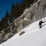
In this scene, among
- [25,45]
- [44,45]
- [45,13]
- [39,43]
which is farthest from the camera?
[45,13]

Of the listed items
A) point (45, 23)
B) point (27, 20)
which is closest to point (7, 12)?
point (27, 20)

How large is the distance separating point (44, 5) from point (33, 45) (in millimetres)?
16066

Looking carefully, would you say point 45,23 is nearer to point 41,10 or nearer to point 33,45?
point 33,45

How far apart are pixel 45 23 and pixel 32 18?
12.8 metres

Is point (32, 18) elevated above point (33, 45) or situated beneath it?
elevated above

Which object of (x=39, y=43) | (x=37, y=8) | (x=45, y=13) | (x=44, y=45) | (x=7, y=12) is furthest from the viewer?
(x=7, y=12)

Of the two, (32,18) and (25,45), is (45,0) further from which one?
(25,45)

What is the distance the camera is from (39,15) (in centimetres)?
3086

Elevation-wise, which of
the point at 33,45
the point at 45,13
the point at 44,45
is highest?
the point at 45,13

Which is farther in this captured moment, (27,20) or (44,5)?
(27,20)

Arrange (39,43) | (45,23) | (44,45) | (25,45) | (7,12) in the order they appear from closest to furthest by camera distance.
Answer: (44,45)
(39,43)
(25,45)
(45,23)
(7,12)

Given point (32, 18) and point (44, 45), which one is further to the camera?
point (32, 18)

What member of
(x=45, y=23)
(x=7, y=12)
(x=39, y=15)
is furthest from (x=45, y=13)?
(x=7, y=12)

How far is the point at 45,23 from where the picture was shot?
21047 mm
